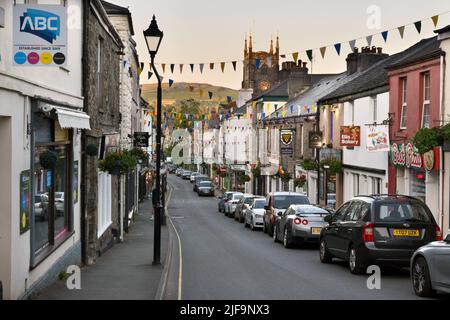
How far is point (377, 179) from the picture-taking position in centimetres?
3169

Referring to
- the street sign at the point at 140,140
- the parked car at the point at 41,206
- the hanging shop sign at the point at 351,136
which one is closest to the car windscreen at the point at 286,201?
the hanging shop sign at the point at 351,136

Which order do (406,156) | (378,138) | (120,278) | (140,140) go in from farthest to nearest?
(140,140) → (378,138) → (406,156) → (120,278)

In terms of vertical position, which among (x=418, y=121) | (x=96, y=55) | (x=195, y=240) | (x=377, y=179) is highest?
(x=96, y=55)

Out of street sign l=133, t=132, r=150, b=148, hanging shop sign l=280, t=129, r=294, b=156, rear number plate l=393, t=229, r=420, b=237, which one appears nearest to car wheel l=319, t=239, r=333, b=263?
rear number plate l=393, t=229, r=420, b=237

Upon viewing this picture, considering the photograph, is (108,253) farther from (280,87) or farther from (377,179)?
(280,87)

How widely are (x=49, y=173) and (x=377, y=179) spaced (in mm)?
20199

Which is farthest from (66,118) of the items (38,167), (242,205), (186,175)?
(186,175)

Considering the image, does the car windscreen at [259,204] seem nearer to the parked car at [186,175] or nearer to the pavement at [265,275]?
the pavement at [265,275]

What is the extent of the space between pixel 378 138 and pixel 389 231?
13871 millimetres

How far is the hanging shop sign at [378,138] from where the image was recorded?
1126 inches

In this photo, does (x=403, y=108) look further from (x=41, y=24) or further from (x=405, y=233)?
(x=41, y=24)

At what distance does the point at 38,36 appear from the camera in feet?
35.0

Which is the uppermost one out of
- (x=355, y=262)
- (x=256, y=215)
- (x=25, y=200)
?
(x=25, y=200)
